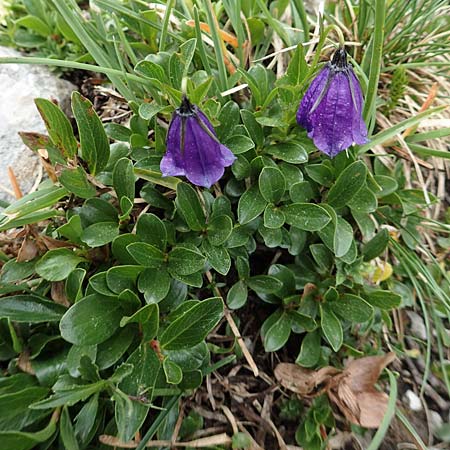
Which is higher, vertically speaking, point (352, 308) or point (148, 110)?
point (148, 110)

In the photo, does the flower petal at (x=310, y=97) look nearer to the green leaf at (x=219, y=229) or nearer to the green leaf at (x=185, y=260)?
the green leaf at (x=219, y=229)

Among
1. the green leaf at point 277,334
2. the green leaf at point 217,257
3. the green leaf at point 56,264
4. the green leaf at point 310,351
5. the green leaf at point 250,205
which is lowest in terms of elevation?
the green leaf at point 310,351

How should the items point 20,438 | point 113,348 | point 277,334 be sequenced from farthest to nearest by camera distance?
point 277,334 → point 113,348 → point 20,438

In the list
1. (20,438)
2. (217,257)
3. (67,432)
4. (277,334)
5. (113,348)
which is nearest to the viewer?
(20,438)

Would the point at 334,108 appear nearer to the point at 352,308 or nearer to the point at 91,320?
the point at 352,308

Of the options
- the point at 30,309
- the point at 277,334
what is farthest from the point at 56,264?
the point at 277,334

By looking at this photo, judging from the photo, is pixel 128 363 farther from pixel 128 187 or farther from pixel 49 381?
pixel 128 187

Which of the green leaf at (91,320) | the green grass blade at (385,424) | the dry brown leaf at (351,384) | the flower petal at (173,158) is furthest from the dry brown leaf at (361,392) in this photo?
the flower petal at (173,158)

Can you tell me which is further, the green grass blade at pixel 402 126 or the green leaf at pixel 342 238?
the green grass blade at pixel 402 126
